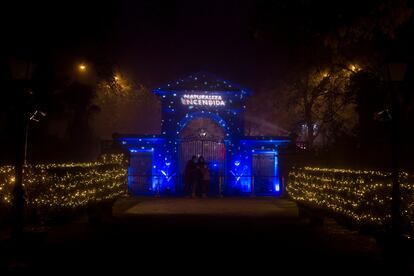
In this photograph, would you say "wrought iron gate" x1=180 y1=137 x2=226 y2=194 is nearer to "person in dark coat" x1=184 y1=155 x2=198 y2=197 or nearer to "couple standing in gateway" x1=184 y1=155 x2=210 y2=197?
"couple standing in gateway" x1=184 y1=155 x2=210 y2=197

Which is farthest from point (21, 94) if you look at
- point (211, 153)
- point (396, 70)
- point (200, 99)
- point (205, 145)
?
point (211, 153)

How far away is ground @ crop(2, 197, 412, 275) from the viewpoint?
335 inches

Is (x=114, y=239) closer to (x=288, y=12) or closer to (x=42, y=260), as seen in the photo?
(x=42, y=260)

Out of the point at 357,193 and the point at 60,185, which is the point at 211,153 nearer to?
the point at 60,185

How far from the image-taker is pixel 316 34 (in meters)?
12.0

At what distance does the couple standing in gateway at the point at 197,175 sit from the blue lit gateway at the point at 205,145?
59.0 inches

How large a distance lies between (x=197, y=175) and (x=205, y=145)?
2.69 m

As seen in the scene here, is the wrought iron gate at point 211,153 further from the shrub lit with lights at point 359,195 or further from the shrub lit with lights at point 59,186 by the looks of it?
the shrub lit with lights at point 359,195

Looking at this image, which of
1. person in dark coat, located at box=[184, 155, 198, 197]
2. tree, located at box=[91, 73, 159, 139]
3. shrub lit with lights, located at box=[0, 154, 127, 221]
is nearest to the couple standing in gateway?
person in dark coat, located at box=[184, 155, 198, 197]

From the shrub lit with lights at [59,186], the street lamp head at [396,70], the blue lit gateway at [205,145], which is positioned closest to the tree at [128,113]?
the blue lit gateway at [205,145]

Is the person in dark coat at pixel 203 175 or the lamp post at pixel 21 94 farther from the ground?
the lamp post at pixel 21 94

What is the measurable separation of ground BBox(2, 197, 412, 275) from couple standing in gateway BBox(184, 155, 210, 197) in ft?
27.5

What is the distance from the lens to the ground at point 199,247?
8.50 meters

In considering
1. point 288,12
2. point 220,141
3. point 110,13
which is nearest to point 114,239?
point 288,12
